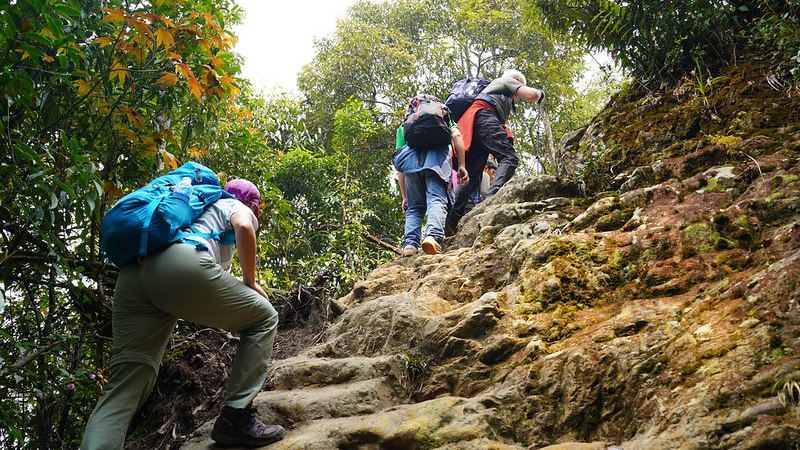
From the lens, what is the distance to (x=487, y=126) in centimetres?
694

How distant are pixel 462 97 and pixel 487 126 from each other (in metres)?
0.65

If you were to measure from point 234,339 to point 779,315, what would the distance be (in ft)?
13.8

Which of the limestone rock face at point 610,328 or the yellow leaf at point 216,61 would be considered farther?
the yellow leaf at point 216,61

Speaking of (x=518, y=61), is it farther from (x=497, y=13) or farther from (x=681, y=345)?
(x=681, y=345)

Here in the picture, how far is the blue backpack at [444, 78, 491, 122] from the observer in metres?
7.25

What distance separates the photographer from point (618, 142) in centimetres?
528

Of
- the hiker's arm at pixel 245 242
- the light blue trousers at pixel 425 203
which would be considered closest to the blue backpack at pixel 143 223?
the hiker's arm at pixel 245 242

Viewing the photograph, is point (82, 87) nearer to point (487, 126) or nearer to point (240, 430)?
point (240, 430)

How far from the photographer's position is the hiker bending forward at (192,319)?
2.85m

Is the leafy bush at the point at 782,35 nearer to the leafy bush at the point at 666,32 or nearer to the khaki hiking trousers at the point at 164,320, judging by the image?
the leafy bush at the point at 666,32

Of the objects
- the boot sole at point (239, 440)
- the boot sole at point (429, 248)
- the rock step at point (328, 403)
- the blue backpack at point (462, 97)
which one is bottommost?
the boot sole at point (239, 440)

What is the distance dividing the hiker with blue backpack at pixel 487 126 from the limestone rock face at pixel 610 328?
2033 mm

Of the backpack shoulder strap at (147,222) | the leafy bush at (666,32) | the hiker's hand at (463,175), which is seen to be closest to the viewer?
the backpack shoulder strap at (147,222)

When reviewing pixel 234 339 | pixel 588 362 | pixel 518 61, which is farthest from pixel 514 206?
pixel 518 61
